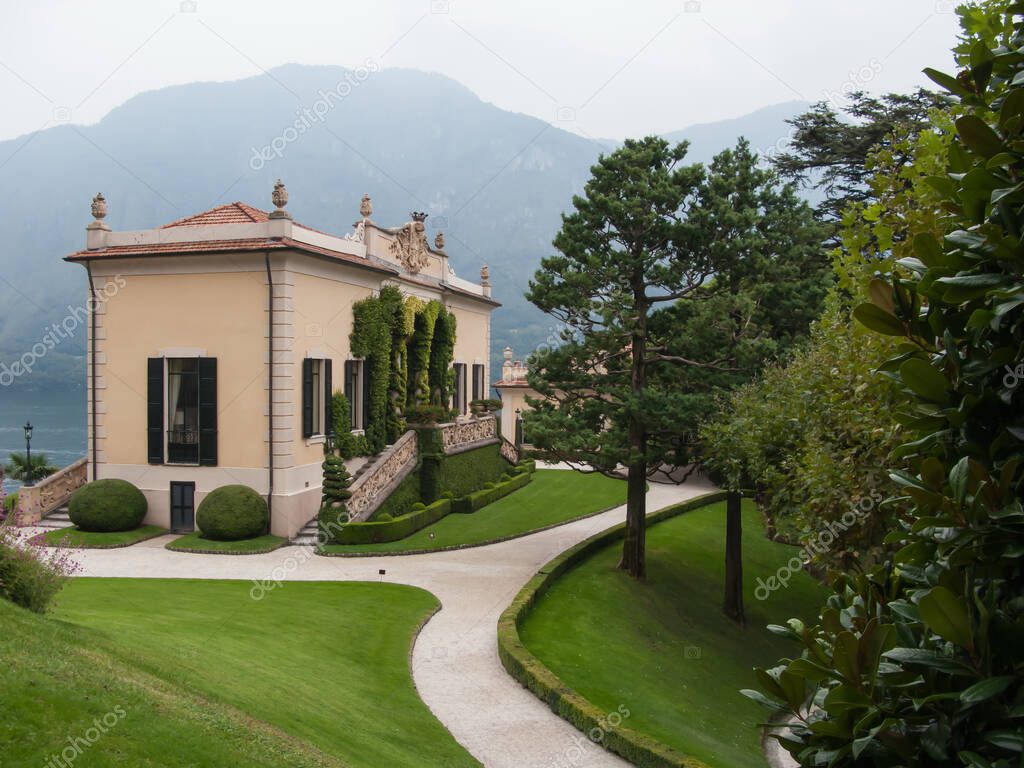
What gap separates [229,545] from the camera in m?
24.2

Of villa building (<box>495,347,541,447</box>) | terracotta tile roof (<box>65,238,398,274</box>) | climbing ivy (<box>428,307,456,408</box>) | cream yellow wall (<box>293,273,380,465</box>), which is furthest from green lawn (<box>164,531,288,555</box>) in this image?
villa building (<box>495,347,541,447</box>)

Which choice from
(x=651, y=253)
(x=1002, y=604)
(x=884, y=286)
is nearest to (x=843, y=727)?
(x=1002, y=604)

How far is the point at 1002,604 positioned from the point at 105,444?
94.2ft

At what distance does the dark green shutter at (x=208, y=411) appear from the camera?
85.0 feet

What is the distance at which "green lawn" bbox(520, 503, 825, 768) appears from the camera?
15062mm

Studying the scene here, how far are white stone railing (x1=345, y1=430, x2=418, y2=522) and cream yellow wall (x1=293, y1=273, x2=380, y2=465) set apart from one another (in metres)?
1.91

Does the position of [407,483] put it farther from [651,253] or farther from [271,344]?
[651,253]

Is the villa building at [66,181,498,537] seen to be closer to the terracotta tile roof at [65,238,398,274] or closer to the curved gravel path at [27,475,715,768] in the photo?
the terracotta tile roof at [65,238,398,274]

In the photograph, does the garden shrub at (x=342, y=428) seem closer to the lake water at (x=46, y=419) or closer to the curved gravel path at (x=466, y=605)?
the curved gravel path at (x=466, y=605)

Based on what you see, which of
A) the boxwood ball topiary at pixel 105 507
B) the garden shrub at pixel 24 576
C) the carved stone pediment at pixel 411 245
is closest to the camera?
the garden shrub at pixel 24 576

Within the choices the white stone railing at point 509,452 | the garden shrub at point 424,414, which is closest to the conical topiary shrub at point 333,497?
the garden shrub at point 424,414

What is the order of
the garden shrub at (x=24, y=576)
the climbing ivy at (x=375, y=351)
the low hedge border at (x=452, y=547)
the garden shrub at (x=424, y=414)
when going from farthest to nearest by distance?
the garden shrub at (x=424, y=414) → the climbing ivy at (x=375, y=351) → the low hedge border at (x=452, y=547) → the garden shrub at (x=24, y=576)

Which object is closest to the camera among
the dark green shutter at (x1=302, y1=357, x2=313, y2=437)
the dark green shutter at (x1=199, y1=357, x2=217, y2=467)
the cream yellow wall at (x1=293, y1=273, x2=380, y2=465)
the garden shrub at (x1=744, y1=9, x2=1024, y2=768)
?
the garden shrub at (x1=744, y1=9, x2=1024, y2=768)

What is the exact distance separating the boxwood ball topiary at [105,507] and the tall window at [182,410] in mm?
1765
